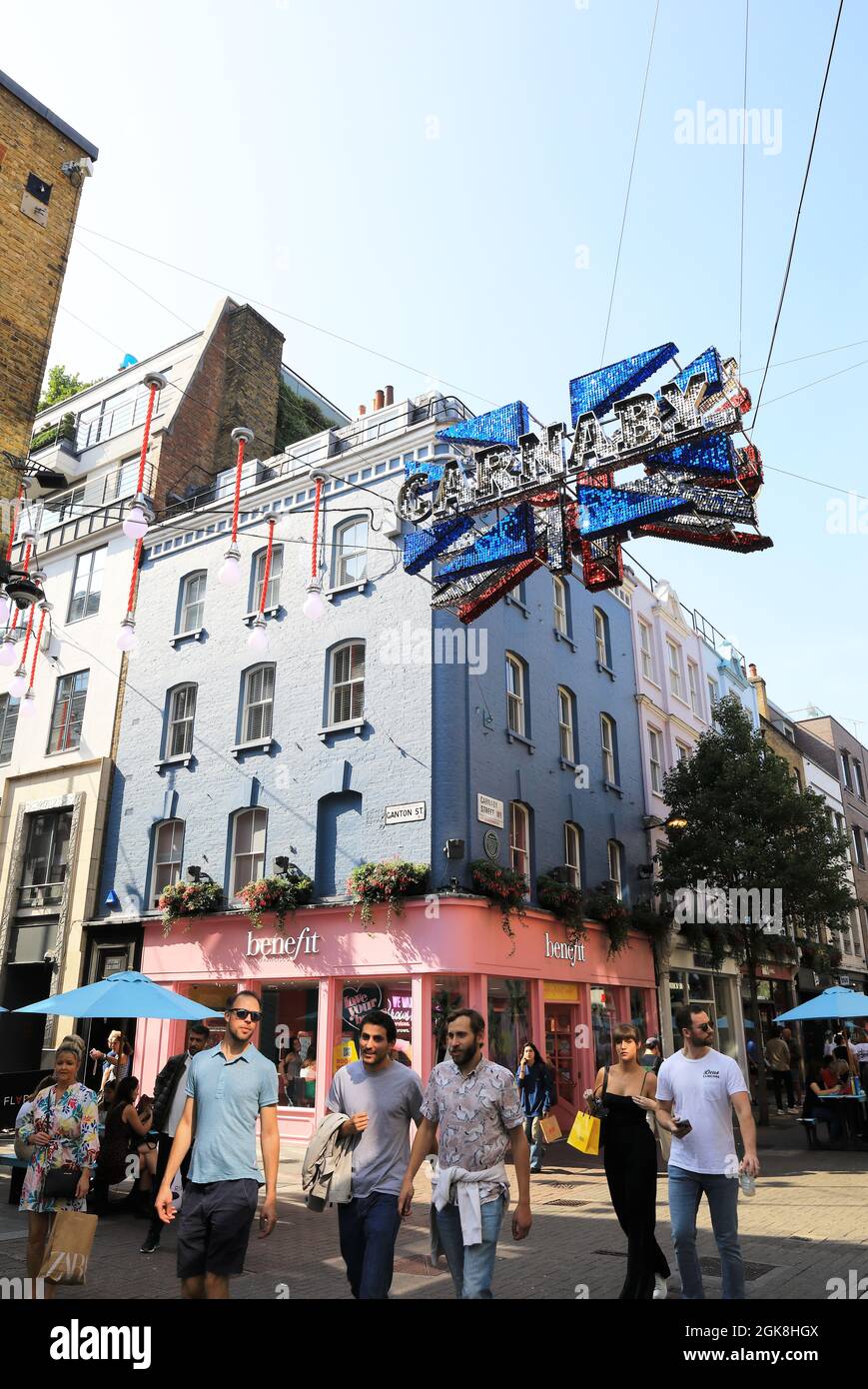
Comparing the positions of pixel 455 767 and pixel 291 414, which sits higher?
pixel 291 414

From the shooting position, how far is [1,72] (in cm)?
1522

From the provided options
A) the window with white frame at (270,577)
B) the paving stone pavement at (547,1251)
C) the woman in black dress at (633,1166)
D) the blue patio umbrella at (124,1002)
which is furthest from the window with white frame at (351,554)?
the woman in black dress at (633,1166)

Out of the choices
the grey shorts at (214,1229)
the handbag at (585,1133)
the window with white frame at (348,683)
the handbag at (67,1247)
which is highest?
the window with white frame at (348,683)

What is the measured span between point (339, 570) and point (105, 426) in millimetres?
11651

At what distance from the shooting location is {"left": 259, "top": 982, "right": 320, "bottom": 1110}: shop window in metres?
18.5

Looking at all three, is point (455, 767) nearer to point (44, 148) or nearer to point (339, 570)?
point (339, 570)

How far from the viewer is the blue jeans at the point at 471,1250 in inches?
199

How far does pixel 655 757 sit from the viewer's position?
28.3 metres

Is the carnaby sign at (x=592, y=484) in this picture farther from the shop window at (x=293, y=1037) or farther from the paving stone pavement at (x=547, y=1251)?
the shop window at (x=293, y=1037)

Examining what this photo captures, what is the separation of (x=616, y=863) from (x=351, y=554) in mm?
10676

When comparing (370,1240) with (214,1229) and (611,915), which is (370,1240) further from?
(611,915)

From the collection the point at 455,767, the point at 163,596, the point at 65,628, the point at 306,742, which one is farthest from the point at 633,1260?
the point at 65,628

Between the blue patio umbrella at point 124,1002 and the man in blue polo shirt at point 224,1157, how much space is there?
21.9ft
